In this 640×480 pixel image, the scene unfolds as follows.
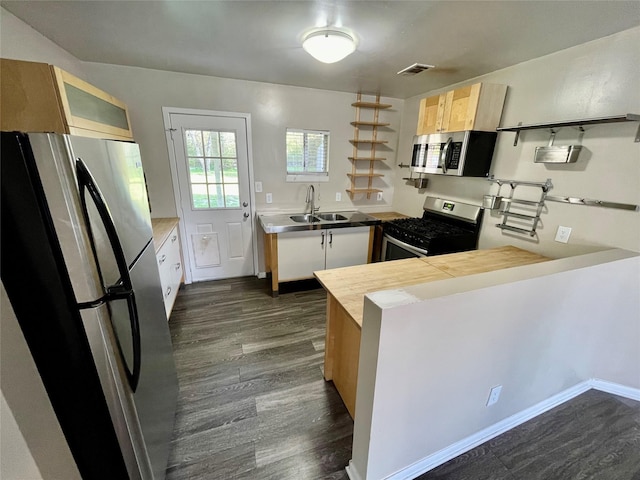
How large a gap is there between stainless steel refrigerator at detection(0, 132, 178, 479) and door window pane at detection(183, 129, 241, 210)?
2.06 meters

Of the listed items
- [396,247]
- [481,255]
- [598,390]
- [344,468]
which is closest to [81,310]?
[344,468]

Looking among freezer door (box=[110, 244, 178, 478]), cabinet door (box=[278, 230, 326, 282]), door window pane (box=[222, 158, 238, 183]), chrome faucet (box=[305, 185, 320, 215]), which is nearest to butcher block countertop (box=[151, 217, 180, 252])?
door window pane (box=[222, 158, 238, 183])

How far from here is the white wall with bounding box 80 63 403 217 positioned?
2.65 metres

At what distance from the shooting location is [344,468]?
1352 millimetres

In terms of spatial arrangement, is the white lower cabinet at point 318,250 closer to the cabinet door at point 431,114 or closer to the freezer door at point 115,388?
the cabinet door at point 431,114

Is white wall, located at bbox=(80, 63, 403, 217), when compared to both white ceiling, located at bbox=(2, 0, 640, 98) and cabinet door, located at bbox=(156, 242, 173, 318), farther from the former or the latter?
cabinet door, located at bbox=(156, 242, 173, 318)

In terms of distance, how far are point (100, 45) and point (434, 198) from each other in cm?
346

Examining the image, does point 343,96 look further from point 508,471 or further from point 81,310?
point 508,471

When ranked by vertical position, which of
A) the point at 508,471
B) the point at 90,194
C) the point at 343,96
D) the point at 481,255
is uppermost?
the point at 343,96

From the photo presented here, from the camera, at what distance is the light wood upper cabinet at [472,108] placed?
7.15ft

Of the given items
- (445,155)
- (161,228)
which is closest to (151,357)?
(161,228)

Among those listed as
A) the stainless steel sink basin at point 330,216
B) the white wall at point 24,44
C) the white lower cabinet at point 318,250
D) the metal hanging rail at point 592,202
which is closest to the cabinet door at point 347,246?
the white lower cabinet at point 318,250

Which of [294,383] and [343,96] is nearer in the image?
[294,383]

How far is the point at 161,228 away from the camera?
8.39ft
